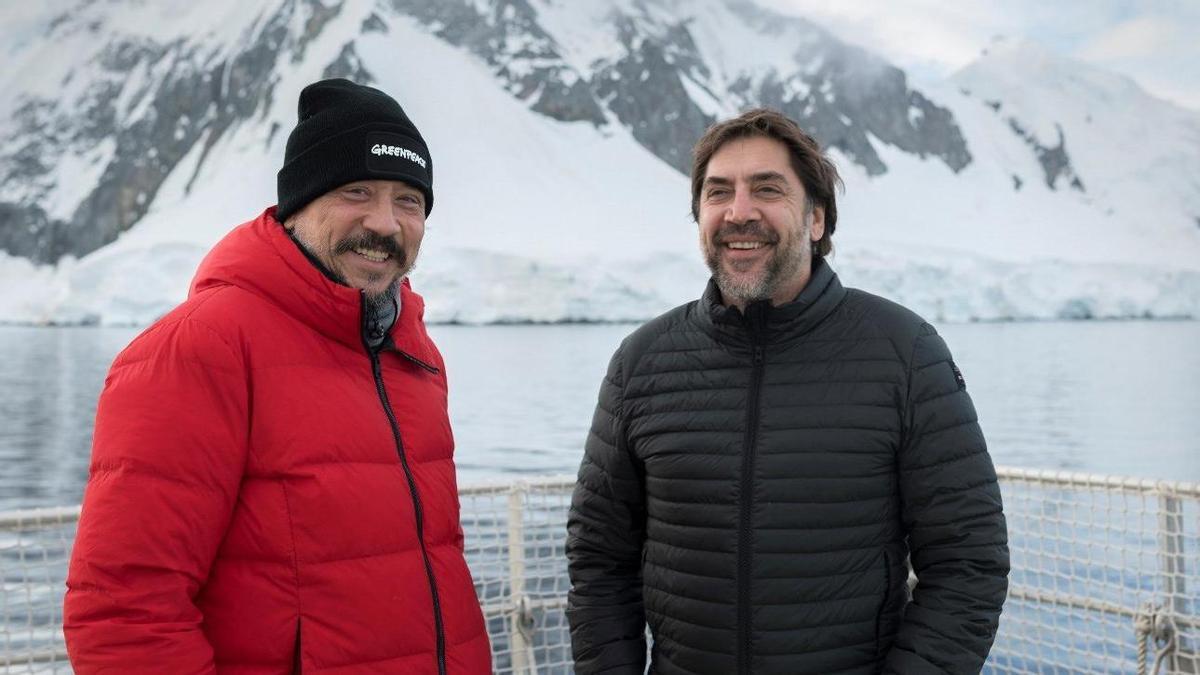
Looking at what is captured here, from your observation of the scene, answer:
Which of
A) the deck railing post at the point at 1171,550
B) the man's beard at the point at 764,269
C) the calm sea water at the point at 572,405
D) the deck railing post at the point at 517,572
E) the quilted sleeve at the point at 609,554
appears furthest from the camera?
the calm sea water at the point at 572,405

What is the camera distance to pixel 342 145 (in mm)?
1767

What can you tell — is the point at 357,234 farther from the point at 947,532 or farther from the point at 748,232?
the point at 947,532

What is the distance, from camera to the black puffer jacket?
176cm

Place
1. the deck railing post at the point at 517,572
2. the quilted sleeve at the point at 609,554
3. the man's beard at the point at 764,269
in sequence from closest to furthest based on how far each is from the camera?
the man's beard at the point at 764,269, the quilted sleeve at the point at 609,554, the deck railing post at the point at 517,572

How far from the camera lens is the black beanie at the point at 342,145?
1.76 meters

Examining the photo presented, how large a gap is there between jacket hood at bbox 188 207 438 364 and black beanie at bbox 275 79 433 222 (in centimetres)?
10

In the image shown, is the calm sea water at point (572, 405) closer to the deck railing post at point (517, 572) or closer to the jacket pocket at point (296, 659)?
the deck railing post at point (517, 572)

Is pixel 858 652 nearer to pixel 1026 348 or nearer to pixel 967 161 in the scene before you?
pixel 1026 348

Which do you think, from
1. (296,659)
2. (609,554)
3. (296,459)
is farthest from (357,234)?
(609,554)

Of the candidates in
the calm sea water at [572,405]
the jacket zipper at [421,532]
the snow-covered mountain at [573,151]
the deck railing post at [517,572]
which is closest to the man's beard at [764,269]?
the jacket zipper at [421,532]

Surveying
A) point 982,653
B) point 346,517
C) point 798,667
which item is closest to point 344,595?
point 346,517

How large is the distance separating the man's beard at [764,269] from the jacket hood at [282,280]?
0.69 metres

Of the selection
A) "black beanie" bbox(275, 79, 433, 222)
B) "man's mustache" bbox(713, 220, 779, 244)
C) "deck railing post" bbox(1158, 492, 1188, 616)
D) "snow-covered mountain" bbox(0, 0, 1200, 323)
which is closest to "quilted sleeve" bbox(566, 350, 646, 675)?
"man's mustache" bbox(713, 220, 779, 244)

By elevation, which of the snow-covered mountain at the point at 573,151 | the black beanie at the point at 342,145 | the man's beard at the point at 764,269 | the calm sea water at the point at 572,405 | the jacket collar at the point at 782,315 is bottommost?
the calm sea water at the point at 572,405
